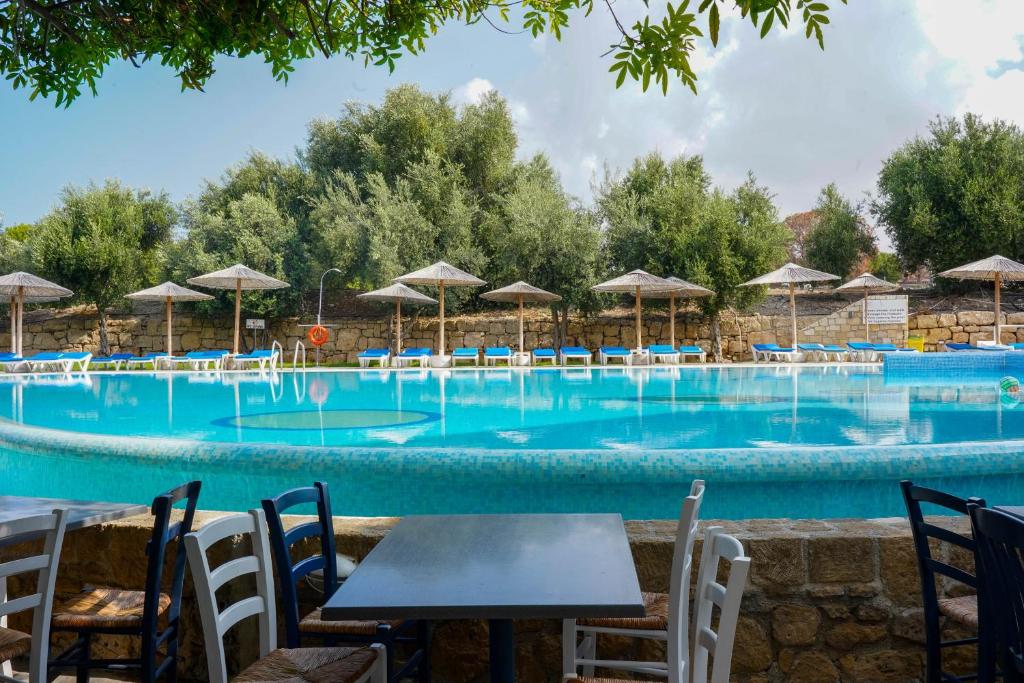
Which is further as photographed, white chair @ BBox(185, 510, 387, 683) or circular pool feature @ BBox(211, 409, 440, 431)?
circular pool feature @ BBox(211, 409, 440, 431)

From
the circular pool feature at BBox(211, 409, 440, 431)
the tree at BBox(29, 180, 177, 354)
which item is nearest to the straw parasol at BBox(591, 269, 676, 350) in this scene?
the circular pool feature at BBox(211, 409, 440, 431)

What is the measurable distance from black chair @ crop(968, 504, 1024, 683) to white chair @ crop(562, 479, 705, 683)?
673mm

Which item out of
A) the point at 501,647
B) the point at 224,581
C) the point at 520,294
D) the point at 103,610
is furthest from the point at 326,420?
the point at 520,294

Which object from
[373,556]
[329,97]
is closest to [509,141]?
[329,97]

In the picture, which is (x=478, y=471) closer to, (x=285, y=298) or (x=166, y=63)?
(x=166, y=63)

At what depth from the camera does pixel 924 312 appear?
18906 millimetres

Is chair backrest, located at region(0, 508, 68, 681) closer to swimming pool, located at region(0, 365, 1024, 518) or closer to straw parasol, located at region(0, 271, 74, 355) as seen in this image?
swimming pool, located at region(0, 365, 1024, 518)

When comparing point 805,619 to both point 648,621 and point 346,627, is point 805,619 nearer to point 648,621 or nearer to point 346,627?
point 648,621

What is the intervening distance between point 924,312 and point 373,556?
65.5 feet

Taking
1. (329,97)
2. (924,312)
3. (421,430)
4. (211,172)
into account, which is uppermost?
(329,97)

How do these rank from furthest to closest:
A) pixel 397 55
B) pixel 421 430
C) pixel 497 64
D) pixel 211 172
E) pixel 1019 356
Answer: pixel 497 64, pixel 211 172, pixel 1019 356, pixel 421 430, pixel 397 55

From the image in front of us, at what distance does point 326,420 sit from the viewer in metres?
8.26

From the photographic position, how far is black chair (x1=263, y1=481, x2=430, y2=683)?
7.13 ft

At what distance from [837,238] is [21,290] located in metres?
21.8
